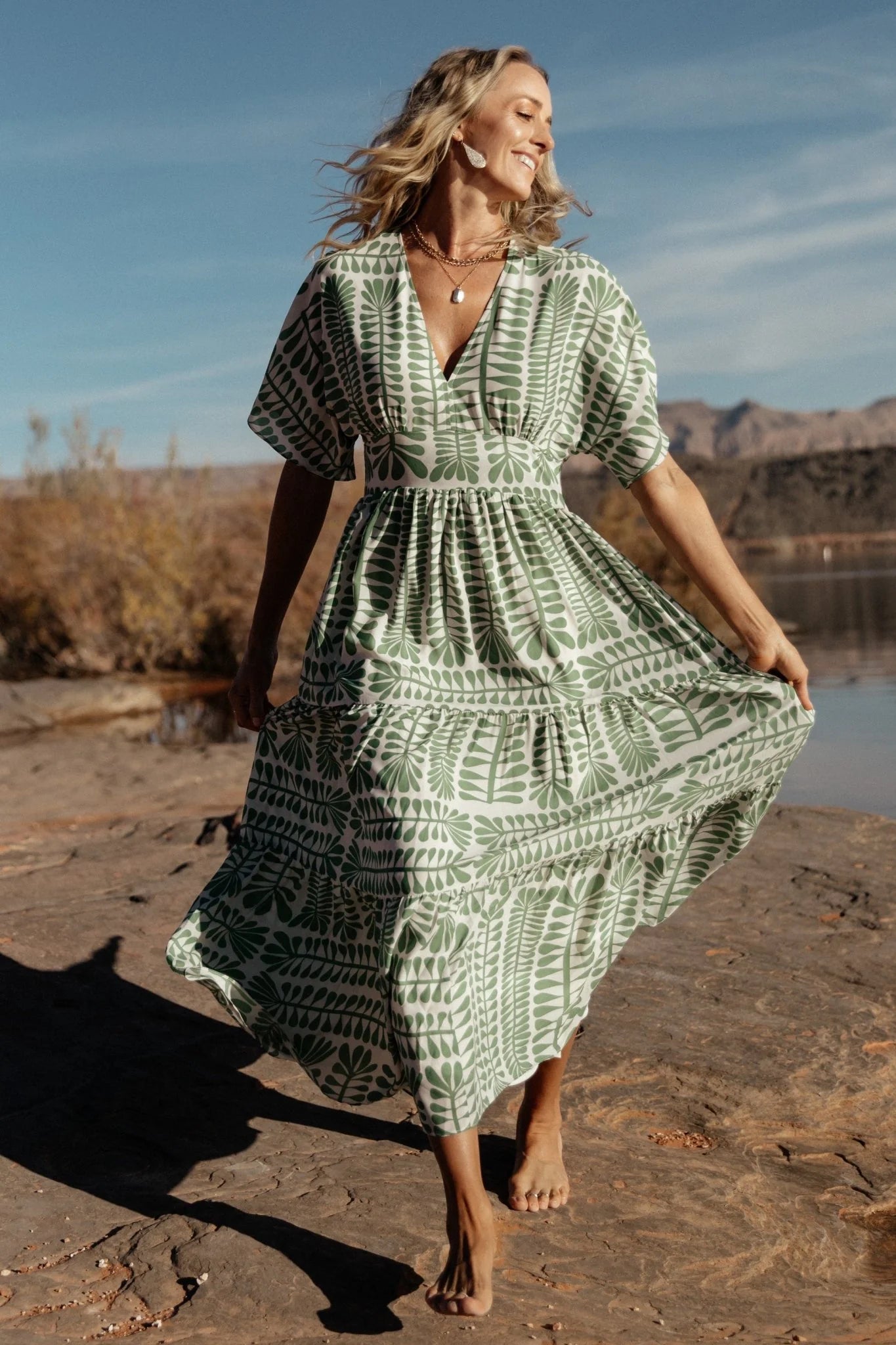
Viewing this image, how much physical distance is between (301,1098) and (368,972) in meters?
0.76

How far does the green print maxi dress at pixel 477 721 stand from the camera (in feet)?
6.62

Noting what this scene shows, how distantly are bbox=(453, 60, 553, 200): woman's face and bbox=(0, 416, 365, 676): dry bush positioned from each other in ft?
44.7

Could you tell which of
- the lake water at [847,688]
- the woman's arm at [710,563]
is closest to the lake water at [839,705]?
the lake water at [847,688]

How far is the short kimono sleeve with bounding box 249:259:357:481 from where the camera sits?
7.60ft

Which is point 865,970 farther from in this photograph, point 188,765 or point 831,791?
point 188,765

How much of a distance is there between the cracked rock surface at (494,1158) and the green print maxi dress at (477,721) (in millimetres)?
291

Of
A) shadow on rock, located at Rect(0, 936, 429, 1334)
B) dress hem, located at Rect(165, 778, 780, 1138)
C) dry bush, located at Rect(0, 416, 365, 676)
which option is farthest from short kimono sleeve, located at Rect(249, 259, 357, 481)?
dry bush, located at Rect(0, 416, 365, 676)

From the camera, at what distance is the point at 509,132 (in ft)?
7.50

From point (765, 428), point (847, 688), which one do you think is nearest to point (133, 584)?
point (847, 688)

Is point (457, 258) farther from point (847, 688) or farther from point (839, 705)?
point (847, 688)

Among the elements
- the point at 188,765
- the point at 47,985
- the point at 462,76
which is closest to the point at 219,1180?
the point at 47,985

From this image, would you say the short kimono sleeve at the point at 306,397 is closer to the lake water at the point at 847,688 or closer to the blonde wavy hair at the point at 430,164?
the blonde wavy hair at the point at 430,164

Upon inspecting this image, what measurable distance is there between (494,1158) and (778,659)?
103cm

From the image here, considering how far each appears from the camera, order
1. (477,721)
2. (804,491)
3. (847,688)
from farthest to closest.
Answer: (804,491) → (847,688) → (477,721)
